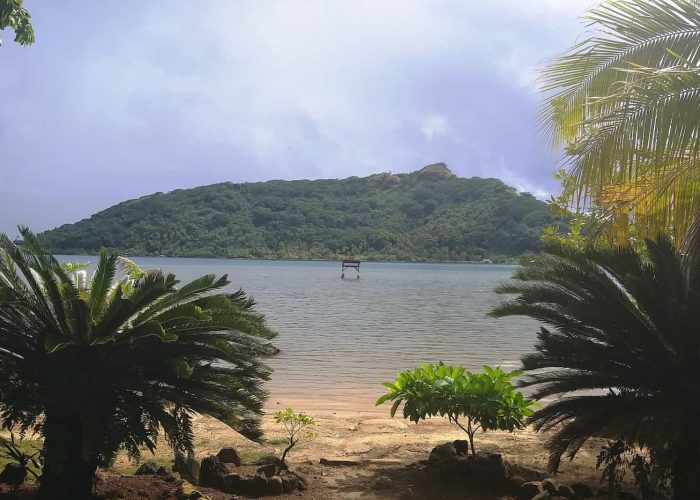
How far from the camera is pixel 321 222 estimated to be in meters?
149

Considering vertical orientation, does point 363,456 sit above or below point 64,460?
below

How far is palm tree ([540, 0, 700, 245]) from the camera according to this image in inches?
218

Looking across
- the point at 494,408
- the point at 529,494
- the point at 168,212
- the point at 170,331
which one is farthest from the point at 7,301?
the point at 168,212

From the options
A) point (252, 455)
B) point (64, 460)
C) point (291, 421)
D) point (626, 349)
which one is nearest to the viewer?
point (64, 460)

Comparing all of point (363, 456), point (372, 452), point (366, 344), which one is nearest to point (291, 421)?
point (363, 456)

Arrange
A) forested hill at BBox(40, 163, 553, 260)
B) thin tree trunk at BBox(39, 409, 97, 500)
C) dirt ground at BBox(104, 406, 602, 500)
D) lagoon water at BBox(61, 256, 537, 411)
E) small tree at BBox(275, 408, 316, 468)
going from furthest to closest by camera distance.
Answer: forested hill at BBox(40, 163, 553, 260) → lagoon water at BBox(61, 256, 537, 411) → small tree at BBox(275, 408, 316, 468) → dirt ground at BBox(104, 406, 602, 500) → thin tree trunk at BBox(39, 409, 97, 500)

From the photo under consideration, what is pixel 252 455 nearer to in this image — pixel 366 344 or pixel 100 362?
pixel 100 362

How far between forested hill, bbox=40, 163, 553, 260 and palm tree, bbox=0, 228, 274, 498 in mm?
103689

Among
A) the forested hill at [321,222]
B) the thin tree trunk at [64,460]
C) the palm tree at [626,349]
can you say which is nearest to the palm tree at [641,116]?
the palm tree at [626,349]

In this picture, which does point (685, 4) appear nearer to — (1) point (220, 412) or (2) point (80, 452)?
(1) point (220, 412)

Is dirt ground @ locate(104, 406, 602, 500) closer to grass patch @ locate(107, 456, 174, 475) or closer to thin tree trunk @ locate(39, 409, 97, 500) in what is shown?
grass patch @ locate(107, 456, 174, 475)

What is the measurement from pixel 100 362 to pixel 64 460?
2.52 feet

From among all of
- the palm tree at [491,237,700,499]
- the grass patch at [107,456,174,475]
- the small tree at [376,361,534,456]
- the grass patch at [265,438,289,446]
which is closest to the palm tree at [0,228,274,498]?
the grass patch at [107,456,174,475]

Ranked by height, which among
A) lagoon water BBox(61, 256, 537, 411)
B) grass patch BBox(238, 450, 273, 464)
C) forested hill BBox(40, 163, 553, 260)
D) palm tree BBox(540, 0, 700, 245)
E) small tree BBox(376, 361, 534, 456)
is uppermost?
forested hill BBox(40, 163, 553, 260)
